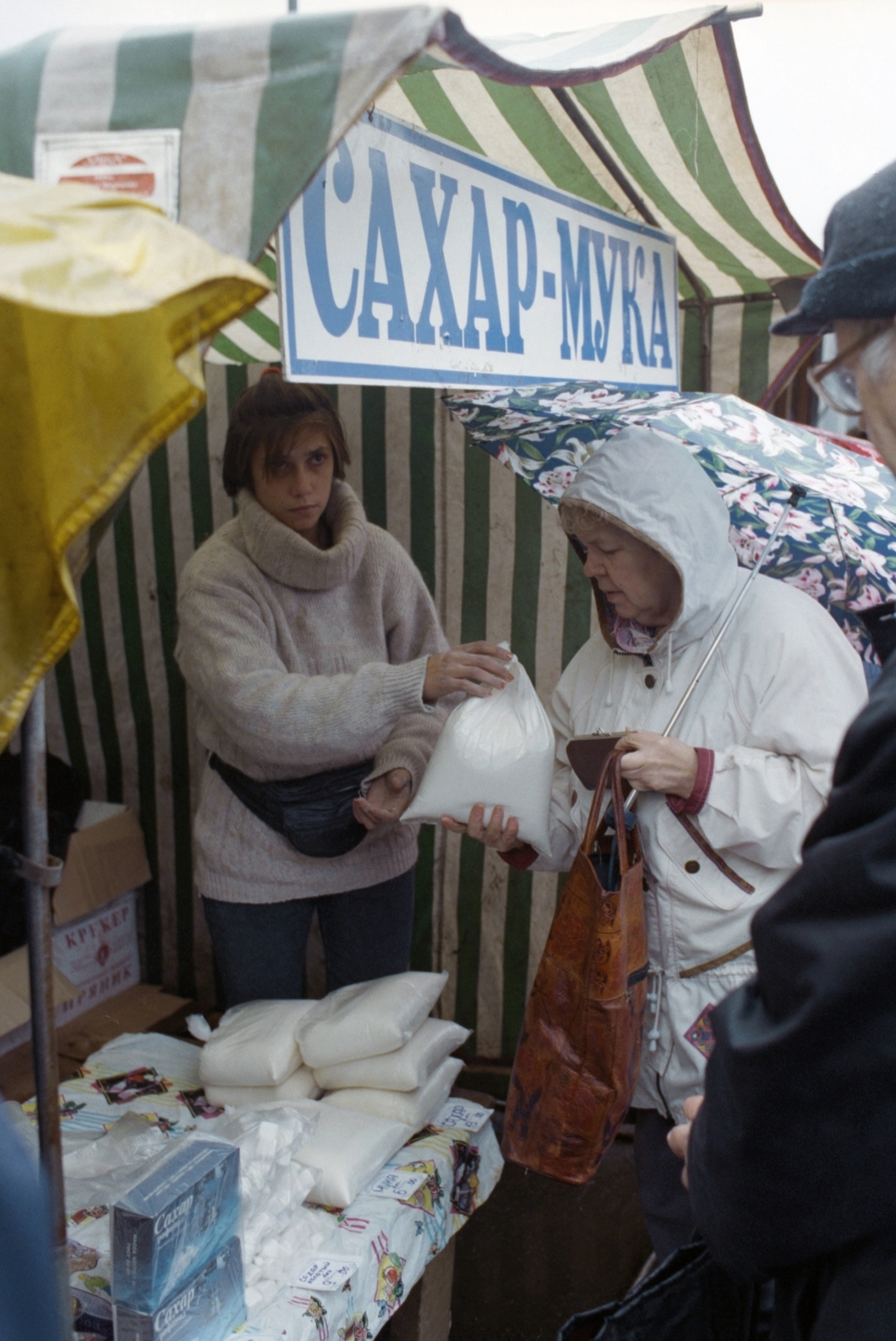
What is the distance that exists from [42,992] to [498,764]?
3.59 feet

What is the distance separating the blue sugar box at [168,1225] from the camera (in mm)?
1444

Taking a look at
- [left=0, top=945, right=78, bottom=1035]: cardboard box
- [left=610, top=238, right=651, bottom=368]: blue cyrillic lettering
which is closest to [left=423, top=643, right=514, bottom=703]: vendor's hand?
[left=610, top=238, right=651, bottom=368]: blue cyrillic lettering

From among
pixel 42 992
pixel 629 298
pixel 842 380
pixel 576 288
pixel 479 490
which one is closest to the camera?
pixel 842 380

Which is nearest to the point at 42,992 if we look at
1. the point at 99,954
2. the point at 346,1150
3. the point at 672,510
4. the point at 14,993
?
the point at 346,1150

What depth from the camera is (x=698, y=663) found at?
2.14 m

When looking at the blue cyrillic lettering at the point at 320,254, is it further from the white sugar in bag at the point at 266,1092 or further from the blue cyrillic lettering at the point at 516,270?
the white sugar in bag at the point at 266,1092

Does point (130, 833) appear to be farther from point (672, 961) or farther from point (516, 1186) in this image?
point (672, 961)

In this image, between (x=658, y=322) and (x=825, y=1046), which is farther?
(x=658, y=322)

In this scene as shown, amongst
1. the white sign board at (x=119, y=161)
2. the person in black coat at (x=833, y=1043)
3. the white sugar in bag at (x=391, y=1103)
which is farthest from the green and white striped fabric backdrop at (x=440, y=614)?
the person in black coat at (x=833, y=1043)

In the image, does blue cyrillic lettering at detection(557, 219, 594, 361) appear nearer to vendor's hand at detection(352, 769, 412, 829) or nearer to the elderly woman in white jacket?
the elderly woman in white jacket

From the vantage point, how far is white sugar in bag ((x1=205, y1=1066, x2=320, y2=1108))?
2.21 meters

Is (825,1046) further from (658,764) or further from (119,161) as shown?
A: (119,161)

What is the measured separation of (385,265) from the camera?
5.68 feet

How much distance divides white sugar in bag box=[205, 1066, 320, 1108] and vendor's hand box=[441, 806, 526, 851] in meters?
0.62
